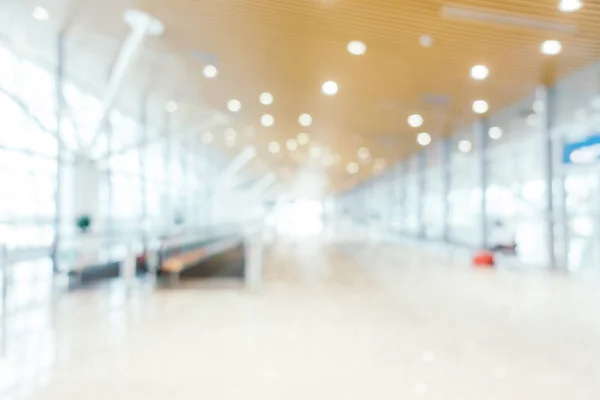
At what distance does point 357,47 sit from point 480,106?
5.69 m

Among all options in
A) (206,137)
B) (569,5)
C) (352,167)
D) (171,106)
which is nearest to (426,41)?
(569,5)

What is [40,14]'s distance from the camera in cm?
777

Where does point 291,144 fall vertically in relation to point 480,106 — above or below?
above

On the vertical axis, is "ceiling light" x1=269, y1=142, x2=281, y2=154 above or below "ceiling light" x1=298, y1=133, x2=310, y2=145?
above

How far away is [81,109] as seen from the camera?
1132 cm

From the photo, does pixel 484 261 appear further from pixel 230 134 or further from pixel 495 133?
pixel 230 134

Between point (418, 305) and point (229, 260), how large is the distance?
689 cm

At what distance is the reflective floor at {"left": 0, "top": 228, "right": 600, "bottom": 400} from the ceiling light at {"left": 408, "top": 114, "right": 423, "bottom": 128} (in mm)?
6772

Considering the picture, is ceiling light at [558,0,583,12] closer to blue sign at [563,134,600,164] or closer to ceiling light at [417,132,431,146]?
blue sign at [563,134,600,164]

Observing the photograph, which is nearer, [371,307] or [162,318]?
[162,318]

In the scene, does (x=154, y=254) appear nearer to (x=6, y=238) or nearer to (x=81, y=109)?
(x=6, y=238)

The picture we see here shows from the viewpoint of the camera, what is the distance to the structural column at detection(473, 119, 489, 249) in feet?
45.7

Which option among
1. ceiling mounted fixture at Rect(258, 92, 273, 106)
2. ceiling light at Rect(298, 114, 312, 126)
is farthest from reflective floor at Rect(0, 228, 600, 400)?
ceiling light at Rect(298, 114, 312, 126)

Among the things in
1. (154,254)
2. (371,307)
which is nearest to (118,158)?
(154,254)
